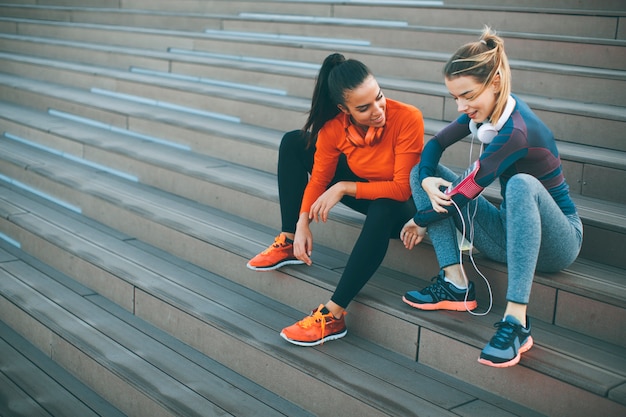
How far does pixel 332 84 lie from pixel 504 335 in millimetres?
978

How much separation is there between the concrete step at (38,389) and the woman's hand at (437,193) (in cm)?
132

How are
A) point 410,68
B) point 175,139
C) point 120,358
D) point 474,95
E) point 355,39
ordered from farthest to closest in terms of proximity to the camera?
point 355,39 → point 175,139 → point 410,68 → point 120,358 → point 474,95

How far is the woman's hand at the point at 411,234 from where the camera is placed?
8.10 feet

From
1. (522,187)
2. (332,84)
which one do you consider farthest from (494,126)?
(332,84)

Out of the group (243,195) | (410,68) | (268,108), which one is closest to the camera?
(243,195)

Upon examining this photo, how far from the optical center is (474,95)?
215 centimetres

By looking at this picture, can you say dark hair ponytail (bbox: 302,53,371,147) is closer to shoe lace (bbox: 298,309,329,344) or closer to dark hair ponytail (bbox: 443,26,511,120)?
dark hair ponytail (bbox: 443,26,511,120)

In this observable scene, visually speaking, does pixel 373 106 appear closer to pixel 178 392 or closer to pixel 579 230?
pixel 579 230

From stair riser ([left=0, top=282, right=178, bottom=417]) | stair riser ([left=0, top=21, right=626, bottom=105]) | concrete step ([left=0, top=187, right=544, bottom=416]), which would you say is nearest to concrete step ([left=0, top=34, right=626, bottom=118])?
stair riser ([left=0, top=21, right=626, bottom=105])

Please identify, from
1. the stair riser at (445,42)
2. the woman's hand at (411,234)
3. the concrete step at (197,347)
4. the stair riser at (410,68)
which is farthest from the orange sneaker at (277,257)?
the stair riser at (445,42)

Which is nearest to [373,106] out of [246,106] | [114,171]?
[246,106]

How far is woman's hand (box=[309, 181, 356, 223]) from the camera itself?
260cm

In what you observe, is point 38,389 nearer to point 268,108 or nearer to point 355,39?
point 268,108

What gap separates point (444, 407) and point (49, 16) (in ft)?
19.7
